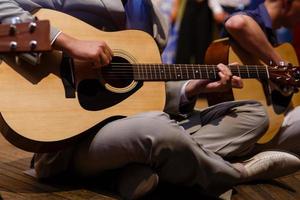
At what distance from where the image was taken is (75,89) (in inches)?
50.6

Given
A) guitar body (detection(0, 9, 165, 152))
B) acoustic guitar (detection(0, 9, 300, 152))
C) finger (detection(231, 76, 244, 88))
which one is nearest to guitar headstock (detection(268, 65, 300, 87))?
finger (detection(231, 76, 244, 88))

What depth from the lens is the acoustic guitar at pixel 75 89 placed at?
1.22 m

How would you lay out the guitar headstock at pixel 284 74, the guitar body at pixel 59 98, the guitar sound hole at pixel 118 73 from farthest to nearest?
1. the guitar headstock at pixel 284 74
2. the guitar sound hole at pixel 118 73
3. the guitar body at pixel 59 98

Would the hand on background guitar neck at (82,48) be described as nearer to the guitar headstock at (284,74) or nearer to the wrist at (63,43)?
the wrist at (63,43)

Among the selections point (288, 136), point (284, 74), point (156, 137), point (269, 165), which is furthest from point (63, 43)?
point (288, 136)

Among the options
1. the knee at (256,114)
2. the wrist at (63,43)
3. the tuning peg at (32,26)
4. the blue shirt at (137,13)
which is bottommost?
the knee at (256,114)

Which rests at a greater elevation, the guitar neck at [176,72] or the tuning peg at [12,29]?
the tuning peg at [12,29]

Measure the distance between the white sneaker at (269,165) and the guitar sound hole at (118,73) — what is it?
0.53 metres

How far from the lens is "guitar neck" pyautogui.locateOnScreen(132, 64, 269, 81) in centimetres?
138

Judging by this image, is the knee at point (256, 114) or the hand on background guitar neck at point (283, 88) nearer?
the knee at point (256, 114)

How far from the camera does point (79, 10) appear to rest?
57.8 inches

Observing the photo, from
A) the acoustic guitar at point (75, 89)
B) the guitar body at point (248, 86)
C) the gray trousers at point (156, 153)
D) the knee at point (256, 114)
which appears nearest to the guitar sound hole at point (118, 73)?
the acoustic guitar at point (75, 89)

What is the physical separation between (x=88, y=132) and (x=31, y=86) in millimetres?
216

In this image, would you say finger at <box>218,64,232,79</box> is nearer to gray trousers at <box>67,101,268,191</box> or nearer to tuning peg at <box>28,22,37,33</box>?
gray trousers at <box>67,101,268,191</box>
